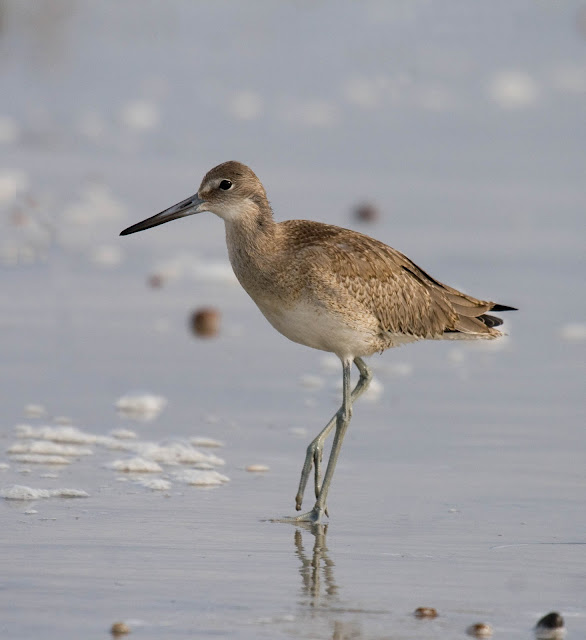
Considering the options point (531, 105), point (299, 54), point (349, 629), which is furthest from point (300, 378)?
point (299, 54)

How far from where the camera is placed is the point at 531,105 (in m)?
16.4

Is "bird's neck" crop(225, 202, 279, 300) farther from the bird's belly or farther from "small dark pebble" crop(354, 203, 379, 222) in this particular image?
"small dark pebble" crop(354, 203, 379, 222)

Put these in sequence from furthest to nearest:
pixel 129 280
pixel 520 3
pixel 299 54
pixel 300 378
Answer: pixel 520 3, pixel 299 54, pixel 129 280, pixel 300 378

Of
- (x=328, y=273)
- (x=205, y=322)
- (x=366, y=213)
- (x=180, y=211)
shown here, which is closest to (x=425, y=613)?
(x=328, y=273)

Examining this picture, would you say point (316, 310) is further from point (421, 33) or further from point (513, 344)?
point (421, 33)

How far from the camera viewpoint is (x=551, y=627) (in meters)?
4.54

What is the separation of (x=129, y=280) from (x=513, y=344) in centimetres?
266

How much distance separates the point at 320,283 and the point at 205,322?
2.87m

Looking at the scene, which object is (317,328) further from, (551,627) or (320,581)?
(551,627)

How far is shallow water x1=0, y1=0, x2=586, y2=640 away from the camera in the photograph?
16.5ft

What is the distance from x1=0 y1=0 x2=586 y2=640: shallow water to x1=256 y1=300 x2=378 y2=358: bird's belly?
55cm

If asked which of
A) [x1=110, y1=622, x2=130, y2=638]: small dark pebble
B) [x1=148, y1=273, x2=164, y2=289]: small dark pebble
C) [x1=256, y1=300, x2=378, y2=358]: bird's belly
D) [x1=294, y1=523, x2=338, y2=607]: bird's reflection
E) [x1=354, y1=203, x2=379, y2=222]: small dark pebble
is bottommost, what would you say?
[x1=110, y1=622, x2=130, y2=638]: small dark pebble

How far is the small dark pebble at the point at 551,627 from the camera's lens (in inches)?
178

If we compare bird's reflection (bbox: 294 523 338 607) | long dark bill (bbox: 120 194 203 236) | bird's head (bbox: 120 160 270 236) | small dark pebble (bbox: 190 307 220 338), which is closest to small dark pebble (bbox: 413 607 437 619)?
bird's reflection (bbox: 294 523 338 607)
